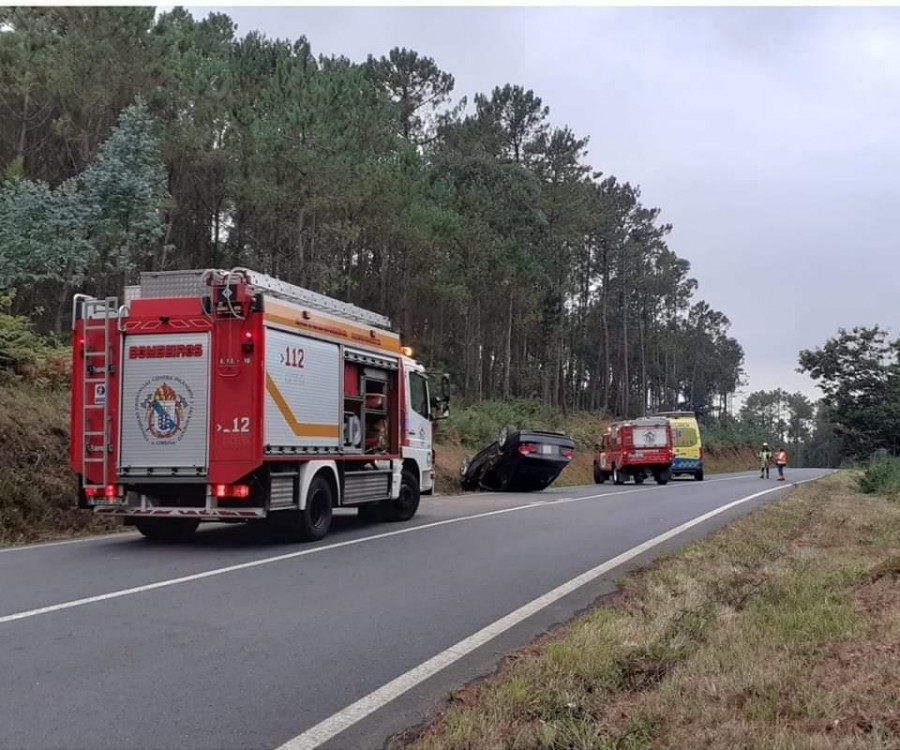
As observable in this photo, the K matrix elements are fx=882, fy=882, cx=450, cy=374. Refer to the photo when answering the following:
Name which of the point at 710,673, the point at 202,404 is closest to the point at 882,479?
the point at 202,404

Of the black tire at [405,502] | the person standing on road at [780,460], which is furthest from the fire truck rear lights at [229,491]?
the person standing on road at [780,460]

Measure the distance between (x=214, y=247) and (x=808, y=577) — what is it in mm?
25899

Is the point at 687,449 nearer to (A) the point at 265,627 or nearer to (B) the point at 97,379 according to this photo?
(B) the point at 97,379

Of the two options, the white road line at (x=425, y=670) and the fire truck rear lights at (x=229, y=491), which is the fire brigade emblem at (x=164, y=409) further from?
the white road line at (x=425, y=670)

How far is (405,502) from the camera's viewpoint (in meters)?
15.3

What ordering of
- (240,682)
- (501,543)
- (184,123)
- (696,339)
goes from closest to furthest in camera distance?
(240,682), (501,543), (184,123), (696,339)

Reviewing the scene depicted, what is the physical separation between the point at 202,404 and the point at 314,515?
2.23 meters

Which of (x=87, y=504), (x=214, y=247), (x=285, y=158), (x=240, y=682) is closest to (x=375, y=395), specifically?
(x=87, y=504)

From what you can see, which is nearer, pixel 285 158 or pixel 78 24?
pixel 78 24

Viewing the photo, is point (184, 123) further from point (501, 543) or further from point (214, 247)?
point (501, 543)

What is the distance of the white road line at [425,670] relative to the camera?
15.4 ft

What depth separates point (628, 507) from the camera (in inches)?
740

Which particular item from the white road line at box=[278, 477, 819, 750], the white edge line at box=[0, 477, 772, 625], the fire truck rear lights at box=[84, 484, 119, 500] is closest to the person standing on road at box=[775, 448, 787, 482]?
the white edge line at box=[0, 477, 772, 625]

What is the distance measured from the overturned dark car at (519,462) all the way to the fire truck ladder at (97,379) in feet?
48.9
